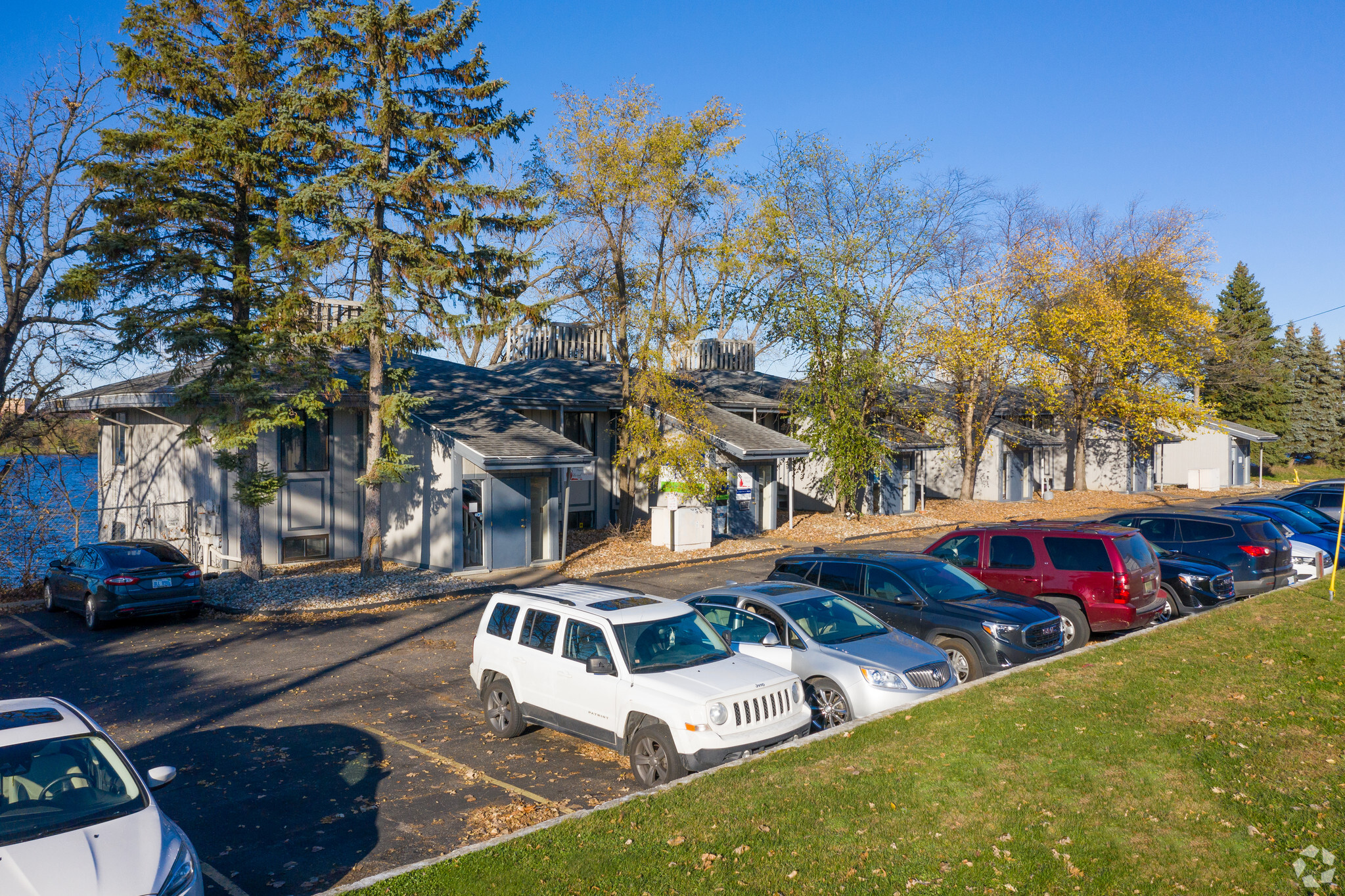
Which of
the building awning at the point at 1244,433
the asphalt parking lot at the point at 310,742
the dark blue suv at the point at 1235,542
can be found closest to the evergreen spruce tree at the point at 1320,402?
the building awning at the point at 1244,433

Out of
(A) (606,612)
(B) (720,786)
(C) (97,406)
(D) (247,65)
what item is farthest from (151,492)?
(B) (720,786)

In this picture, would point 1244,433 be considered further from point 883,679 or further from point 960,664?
point 883,679

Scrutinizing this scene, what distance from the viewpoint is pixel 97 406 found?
21.2m

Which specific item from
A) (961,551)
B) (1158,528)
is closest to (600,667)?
(961,551)

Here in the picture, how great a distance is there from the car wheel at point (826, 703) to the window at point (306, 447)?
52.7 feet

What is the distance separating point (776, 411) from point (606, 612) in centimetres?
2503

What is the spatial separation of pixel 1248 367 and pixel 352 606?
211 feet

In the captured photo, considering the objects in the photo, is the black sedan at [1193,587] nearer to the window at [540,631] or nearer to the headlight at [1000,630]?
the headlight at [1000,630]

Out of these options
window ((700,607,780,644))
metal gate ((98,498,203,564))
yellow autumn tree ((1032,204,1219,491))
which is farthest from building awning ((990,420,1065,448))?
window ((700,607,780,644))

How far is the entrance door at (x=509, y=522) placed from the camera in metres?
20.7

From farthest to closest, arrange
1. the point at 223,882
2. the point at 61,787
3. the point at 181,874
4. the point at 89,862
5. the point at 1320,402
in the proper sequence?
the point at 1320,402, the point at 223,882, the point at 61,787, the point at 181,874, the point at 89,862

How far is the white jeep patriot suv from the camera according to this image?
25.3ft

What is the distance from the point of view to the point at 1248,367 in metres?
60.8

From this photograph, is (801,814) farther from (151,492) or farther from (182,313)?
(151,492)
